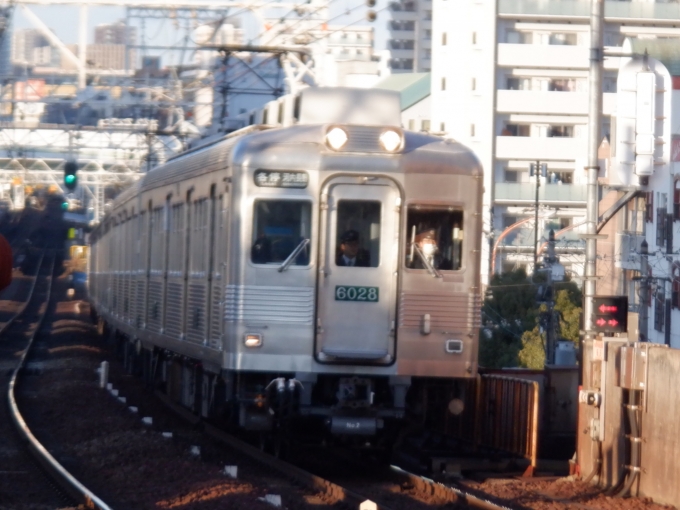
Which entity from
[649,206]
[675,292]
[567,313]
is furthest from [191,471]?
[649,206]

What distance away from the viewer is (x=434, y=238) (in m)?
10.3

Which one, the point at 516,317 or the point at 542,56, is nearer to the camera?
the point at 516,317

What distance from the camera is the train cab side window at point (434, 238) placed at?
1023 cm

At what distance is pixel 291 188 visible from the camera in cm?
1020

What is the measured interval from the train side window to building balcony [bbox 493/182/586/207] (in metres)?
40.6

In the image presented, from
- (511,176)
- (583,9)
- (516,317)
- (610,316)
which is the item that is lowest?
(516,317)

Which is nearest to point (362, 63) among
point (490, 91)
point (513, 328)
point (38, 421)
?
point (490, 91)

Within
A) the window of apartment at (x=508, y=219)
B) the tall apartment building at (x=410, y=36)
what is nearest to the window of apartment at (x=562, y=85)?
the window of apartment at (x=508, y=219)

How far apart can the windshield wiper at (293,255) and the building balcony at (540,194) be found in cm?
4077

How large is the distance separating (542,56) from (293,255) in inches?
1717

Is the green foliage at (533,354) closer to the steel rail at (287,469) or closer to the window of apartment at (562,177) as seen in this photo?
the steel rail at (287,469)

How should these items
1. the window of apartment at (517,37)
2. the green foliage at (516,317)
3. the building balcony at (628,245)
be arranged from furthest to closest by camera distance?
the window of apartment at (517,37), the building balcony at (628,245), the green foliage at (516,317)

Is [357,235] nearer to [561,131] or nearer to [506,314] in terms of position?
[506,314]

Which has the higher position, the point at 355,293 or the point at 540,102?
the point at 540,102
